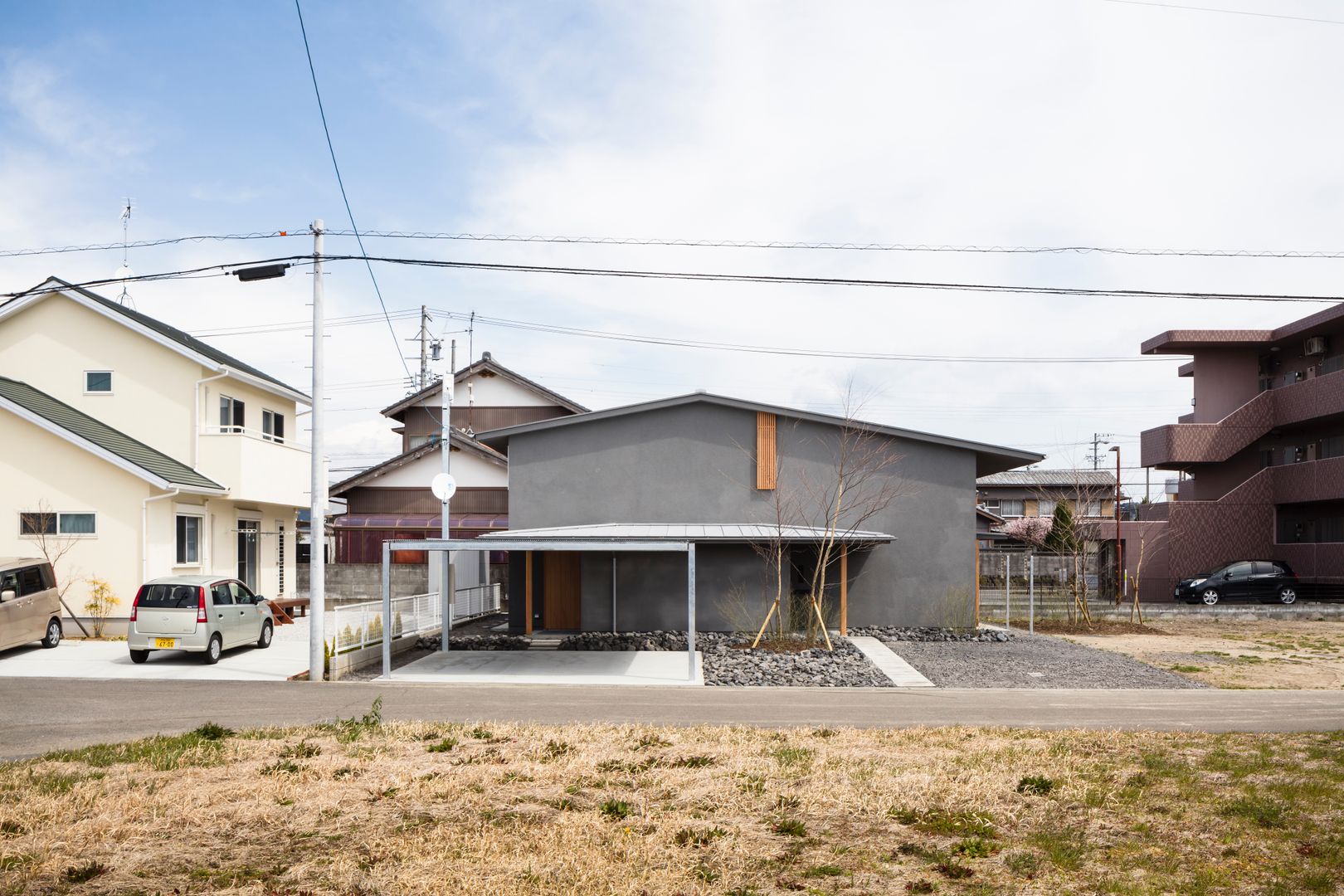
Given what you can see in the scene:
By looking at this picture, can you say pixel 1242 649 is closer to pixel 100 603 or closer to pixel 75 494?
pixel 100 603

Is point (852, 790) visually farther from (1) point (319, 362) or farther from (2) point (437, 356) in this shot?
(2) point (437, 356)

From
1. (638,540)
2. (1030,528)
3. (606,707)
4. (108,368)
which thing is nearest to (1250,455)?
(1030,528)

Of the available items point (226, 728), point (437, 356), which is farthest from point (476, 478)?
point (226, 728)

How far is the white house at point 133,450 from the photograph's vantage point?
23.3 m

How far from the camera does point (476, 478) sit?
1495 inches

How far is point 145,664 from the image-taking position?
742 inches

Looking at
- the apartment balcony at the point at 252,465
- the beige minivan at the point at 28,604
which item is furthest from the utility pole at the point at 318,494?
the apartment balcony at the point at 252,465

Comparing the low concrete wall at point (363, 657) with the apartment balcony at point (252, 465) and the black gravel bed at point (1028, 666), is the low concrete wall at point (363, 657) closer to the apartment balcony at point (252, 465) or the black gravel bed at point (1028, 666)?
the apartment balcony at point (252, 465)

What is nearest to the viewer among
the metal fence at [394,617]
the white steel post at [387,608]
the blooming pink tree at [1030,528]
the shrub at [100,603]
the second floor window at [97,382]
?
the white steel post at [387,608]

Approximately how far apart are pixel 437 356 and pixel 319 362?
8478 mm

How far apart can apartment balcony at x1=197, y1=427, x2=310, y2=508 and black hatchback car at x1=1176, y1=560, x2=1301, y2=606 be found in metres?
28.4

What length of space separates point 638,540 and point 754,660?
134 inches

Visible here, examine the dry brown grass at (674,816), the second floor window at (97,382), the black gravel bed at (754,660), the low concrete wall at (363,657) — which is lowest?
the black gravel bed at (754,660)

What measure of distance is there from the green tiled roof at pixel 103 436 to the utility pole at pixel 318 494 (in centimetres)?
776
